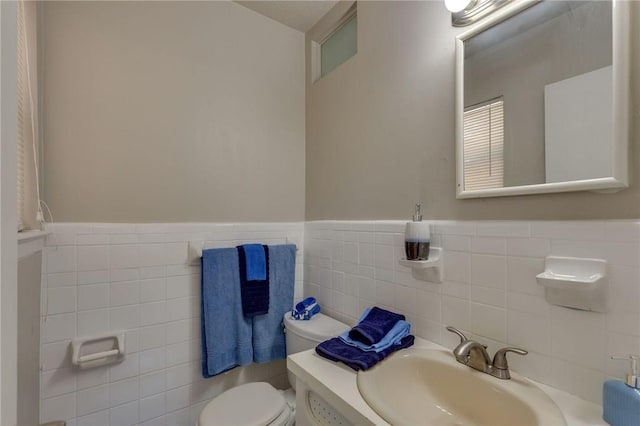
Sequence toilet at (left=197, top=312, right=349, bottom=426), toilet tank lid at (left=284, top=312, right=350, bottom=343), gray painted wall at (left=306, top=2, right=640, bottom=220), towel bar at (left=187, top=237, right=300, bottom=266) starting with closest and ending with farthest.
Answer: gray painted wall at (left=306, top=2, right=640, bottom=220) → toilet at (left=197, top=312, right=349, bottom=426) → toilet tank lid at (left=284, top=312, right=350, bottom=343) → towel bar at (left=187, top=237, right=300, bottom=266)

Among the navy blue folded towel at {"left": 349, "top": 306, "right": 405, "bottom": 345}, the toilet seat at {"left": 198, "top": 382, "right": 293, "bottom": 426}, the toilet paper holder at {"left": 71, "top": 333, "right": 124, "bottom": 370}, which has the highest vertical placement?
the navy blue folded towel at {"left": 349, "top": 306, "right": 405, "bottom": 345}

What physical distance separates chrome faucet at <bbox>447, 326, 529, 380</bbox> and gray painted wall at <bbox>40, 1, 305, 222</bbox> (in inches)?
48.8

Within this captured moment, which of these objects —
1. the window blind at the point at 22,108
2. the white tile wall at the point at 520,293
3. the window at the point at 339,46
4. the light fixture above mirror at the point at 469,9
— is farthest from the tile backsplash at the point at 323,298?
the window at the point at 339,46

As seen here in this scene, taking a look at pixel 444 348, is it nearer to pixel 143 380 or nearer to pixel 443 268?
pixel 443 268

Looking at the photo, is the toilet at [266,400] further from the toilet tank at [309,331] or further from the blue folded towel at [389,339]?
the blue folded towel at [389,339]

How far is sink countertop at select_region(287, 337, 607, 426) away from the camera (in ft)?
2.37

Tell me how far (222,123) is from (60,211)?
0.85 m

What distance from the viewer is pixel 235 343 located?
5.16 feet

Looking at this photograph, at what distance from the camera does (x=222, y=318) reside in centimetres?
154

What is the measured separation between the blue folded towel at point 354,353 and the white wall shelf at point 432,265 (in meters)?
0.25

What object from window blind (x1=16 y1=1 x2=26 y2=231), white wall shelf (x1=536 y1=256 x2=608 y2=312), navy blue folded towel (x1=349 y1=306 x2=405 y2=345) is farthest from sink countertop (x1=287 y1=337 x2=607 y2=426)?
window blind (x1=16 y1=1 x2=26 y2=231)

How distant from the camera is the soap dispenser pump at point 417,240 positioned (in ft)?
3.63

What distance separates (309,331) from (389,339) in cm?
50

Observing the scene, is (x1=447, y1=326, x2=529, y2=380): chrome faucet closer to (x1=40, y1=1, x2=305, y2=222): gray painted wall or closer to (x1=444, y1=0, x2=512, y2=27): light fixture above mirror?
(x1=444, y1=0, x2=512, y2=27): light fixture above mirror
